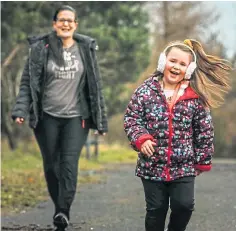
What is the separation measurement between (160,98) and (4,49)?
8.62m

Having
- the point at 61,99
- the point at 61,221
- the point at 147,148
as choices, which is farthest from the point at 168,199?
the point at 61,99

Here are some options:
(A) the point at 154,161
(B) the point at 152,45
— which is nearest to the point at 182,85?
(A) the point at 154,161

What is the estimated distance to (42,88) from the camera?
591cm

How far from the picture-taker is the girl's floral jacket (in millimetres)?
4336

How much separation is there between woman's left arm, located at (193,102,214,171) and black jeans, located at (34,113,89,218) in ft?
5.35

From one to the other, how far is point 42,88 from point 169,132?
1.92 metres

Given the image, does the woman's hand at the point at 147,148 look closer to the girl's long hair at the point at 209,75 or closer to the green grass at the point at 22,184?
the girl's long hair at the point at 209,75

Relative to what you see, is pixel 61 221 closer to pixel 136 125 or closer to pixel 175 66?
pixel 136 125

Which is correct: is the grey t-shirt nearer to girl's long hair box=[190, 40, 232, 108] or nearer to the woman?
the woman

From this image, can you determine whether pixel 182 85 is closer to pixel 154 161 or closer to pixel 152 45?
pixel 154 161

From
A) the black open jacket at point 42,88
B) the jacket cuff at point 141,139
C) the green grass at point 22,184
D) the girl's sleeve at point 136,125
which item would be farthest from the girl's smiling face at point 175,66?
the green grass at point 22,184

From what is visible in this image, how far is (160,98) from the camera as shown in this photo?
443 centimetres

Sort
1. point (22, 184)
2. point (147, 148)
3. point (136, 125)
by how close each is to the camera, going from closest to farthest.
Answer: point (147, 148) < point (136, 125) < point (22, 184)

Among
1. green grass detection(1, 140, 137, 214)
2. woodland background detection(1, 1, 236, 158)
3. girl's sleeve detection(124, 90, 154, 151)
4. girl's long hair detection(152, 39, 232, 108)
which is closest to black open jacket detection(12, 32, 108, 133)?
girl's long hair detection(152, 39, 232, 108)
